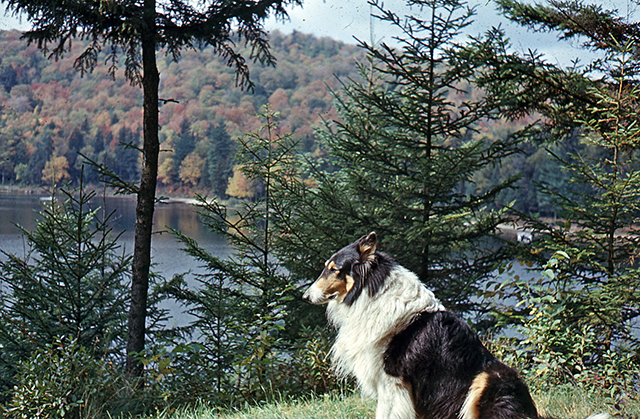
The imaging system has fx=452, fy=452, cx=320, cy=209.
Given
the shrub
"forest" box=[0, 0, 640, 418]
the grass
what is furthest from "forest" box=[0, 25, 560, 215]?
the grass

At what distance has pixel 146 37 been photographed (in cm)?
621

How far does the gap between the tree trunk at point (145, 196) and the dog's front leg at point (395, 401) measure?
4771 millimetres

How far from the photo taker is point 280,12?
6.70 metres

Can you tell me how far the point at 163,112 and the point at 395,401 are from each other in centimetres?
3020

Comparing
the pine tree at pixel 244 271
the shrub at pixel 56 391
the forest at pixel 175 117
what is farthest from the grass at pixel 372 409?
the forest at pixel 175 117

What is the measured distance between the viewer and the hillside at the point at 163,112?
104 feet

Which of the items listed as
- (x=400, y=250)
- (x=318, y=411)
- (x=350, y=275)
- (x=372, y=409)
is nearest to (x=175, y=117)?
(x=400, y=250)

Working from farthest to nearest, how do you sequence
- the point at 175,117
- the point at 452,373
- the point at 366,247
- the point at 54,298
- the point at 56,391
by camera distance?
the point at 175,117, the point at 54,298, the point at 56,391, the point at 366,247, the point at 452,373

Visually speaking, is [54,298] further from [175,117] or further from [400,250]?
[175,117]

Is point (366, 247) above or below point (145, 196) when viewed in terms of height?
above

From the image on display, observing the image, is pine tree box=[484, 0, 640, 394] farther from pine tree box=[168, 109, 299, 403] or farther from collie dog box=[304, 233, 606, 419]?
pine tree box=[168, 109, 299, 403]

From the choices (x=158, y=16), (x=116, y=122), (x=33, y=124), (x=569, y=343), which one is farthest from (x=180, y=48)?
(x=116, y=122)

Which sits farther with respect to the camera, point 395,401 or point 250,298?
point 250,298

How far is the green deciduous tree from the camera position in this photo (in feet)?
19.2
